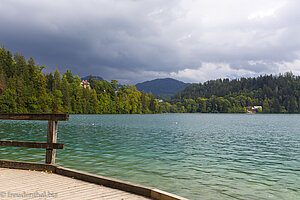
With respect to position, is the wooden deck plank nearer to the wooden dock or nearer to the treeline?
the wooden dock

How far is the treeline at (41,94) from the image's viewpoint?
125 metres

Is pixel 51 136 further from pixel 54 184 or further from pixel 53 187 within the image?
pixel 53 187

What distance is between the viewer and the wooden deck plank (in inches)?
266

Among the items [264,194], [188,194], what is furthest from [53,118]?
[264,194]

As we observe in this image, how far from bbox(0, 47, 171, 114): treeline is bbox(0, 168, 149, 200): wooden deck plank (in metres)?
123

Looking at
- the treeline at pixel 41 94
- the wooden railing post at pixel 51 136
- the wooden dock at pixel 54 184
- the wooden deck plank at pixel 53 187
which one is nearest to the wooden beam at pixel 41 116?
the wooden dock at pixel 54 184

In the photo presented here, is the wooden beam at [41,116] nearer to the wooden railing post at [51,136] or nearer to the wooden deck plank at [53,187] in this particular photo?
the wooden railing post at [51,136]

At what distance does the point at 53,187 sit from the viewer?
7.47 meters

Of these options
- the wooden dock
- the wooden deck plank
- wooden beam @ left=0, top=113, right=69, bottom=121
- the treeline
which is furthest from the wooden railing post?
the treeline

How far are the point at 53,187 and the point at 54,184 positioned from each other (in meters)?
0.35

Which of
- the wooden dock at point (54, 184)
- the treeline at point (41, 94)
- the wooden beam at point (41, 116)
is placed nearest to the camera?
Result: the wooden dock at point (54, 184)

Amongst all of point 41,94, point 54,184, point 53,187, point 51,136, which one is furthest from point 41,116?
point 41,94

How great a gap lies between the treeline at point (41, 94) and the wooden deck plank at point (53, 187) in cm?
12311

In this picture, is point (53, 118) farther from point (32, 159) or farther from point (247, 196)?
point (32, 159)
